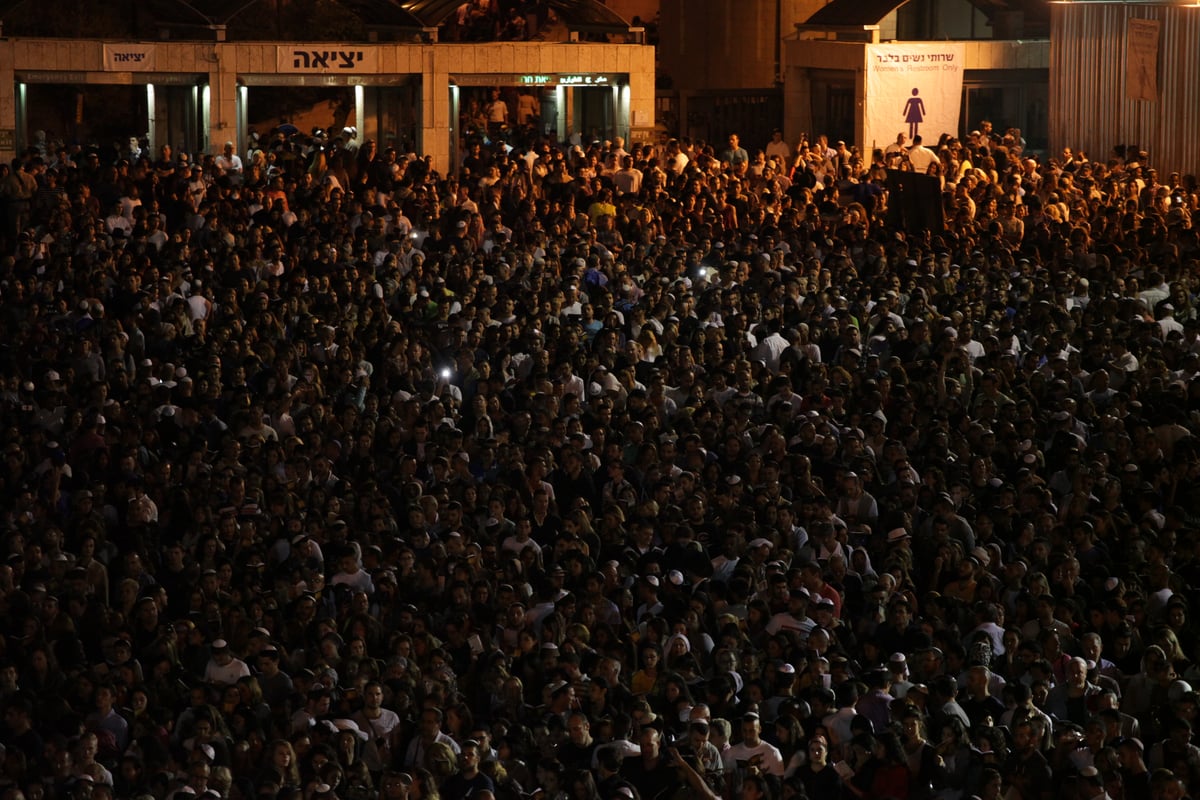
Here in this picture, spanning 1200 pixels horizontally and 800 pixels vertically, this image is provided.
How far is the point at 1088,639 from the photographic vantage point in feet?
40.4

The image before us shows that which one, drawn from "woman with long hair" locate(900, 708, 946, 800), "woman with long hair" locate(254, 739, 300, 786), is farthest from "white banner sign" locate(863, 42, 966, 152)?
"woman with long hair" locate(254, 739, 300, 786)

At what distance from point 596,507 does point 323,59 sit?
18961 mm

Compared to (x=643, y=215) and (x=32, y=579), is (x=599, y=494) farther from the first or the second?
(x=643, y=215)

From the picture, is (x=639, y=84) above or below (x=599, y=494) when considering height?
above

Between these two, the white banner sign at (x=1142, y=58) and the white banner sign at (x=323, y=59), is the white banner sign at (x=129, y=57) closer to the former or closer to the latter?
the white banner sign at (x=323, y=59)

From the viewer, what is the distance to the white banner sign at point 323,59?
107ft

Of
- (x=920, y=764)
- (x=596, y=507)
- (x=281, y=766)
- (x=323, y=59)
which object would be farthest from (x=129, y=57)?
(x=920, y=764)

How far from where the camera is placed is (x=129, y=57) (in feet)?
104

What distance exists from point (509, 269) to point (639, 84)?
14.1 meters

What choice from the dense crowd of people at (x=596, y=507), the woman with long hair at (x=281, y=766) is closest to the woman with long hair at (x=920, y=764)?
the dense crowd of people at (x=596, y=507)

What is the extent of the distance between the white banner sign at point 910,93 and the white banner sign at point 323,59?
317 inches

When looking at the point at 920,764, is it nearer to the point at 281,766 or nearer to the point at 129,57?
the point at 281,766

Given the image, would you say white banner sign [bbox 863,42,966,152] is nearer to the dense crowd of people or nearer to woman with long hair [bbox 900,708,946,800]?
the dense crowd of people

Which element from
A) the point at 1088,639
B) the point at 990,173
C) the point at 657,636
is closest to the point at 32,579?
the point at 657,636
